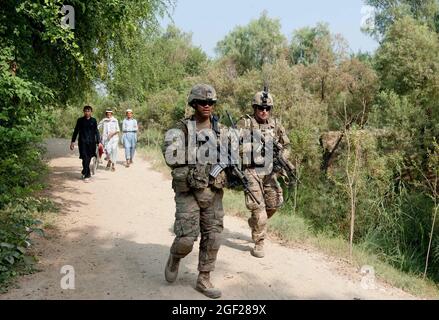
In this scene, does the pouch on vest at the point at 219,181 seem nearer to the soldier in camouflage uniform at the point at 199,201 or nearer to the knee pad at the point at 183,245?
the soldier in camouflage uniform at the point at 199,201

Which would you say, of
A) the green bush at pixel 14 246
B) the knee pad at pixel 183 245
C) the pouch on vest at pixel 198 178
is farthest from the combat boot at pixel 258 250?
the green bush at pixel 14 246

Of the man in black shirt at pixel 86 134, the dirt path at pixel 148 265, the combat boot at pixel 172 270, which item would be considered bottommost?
the dirt path at pixel 148 265

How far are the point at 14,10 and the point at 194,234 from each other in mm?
4215

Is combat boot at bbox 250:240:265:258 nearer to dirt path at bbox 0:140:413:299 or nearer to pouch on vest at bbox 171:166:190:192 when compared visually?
dirt path at bbox 0:140:413:299

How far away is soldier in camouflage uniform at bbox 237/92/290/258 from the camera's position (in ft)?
19.2

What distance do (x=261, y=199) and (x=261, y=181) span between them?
0.26 m

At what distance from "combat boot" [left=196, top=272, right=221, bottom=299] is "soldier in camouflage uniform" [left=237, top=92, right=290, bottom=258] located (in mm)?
1518

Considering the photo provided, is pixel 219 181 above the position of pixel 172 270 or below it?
above

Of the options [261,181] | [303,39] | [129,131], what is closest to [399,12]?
[303,39]

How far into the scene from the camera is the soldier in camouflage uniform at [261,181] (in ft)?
19.2

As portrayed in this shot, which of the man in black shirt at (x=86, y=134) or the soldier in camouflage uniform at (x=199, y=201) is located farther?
the man in black shirt at (x=86, y=134)

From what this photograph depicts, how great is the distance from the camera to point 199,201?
4383 mm

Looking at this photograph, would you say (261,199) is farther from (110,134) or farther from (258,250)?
(110,134)
